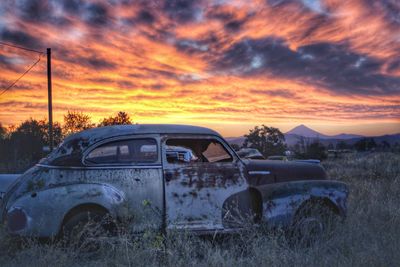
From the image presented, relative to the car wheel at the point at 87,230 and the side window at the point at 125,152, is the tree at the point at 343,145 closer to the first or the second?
the side window at the point at 125,152

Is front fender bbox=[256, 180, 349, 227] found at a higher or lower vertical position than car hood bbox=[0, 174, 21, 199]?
lower

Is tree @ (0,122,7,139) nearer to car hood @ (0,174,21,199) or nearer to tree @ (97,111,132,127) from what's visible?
tree @ (97,111,132,127)

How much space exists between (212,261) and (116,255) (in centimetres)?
114

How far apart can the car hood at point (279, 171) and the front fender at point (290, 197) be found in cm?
13

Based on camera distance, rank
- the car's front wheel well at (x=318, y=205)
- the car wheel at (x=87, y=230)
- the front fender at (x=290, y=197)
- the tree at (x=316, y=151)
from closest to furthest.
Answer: the car wheel at (x=87, y=230)
the front fender at (x=290, y=197)
the car's front wheel well at (x=318, y=205)
the tree at (x=316, y=151)

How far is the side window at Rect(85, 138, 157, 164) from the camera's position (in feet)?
20.4

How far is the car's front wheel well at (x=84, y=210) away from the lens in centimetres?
589

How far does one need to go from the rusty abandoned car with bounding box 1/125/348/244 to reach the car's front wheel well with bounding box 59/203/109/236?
0.01 metres

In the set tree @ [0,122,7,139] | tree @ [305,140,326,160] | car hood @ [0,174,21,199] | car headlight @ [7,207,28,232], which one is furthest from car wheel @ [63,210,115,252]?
tree @ [305,140,326,160]

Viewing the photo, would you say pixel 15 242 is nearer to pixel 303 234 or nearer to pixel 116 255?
pixel 116 255

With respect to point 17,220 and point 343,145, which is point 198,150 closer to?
point 17,220

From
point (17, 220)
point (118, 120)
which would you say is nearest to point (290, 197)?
point (17, 220)

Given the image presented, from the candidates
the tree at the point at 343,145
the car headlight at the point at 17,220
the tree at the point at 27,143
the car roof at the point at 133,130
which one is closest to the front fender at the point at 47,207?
the car headlight at the point at 17,220

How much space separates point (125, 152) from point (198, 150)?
1306 mm
